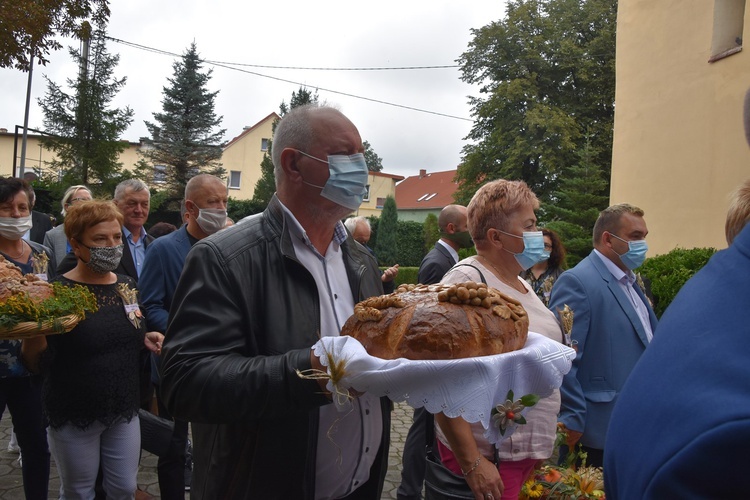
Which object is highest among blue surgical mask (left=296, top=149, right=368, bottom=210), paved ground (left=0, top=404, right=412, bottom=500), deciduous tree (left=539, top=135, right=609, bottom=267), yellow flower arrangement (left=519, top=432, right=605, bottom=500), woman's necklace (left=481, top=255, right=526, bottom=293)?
deciduous tree (left=539, top=135, right=609, bottom=267)

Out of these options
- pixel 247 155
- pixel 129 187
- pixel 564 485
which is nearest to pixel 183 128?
pixel 247 155

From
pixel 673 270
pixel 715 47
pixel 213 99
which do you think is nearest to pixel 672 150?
pixel 715 47

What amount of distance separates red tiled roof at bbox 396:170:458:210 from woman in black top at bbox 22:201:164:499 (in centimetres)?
5287

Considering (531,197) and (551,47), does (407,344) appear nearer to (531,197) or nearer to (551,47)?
(531,197)

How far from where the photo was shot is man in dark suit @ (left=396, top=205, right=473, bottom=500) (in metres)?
4.63

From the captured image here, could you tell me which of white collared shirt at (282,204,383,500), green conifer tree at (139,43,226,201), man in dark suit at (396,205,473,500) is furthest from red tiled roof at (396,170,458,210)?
white collared shirt at (282,204,383,500)

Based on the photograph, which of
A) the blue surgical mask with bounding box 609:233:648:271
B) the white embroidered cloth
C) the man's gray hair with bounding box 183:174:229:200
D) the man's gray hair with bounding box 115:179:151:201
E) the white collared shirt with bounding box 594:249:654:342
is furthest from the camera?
the man's gray hair with bounding box 115:179:151:201

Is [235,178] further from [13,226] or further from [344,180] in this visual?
[344,180]

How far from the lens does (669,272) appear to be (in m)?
8.66

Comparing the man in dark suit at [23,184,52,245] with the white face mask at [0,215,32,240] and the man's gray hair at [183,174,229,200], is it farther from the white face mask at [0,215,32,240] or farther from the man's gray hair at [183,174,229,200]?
the man's gray hair at [183,174,229,200]

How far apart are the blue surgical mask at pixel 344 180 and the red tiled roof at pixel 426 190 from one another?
53952mm

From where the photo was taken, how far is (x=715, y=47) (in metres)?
11.2

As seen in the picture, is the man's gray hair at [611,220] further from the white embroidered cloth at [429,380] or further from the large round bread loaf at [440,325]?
the white embroidered cloth at [429,380]

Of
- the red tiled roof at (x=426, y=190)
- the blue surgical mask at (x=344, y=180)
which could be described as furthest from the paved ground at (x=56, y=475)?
the red tiled roof at (x=426, y=190)
